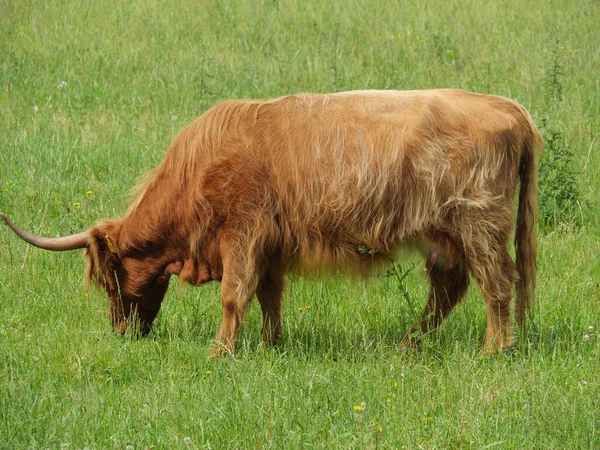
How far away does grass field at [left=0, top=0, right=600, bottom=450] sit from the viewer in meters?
4.41

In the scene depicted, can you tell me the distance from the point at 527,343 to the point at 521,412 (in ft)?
4.13

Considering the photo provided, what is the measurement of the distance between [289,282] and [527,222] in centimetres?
166

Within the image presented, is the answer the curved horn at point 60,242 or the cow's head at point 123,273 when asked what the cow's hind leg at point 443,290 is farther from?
the curved horn at point 60,242

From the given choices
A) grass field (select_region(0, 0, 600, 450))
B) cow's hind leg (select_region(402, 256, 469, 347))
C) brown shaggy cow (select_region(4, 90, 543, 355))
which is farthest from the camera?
cow's hind leg (select_region(402, 256, 469, 347))

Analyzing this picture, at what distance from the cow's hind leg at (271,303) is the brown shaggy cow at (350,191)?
23 centimetres

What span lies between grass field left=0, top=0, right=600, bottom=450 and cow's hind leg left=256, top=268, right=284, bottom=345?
0.10 meters

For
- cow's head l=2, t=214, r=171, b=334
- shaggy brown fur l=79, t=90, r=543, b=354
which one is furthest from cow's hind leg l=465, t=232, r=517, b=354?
cow's head l=2, t=214, r=171, b=334

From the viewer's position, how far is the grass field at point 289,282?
441cm

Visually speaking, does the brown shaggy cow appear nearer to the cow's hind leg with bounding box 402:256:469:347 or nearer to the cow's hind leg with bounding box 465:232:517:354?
the cow's hind leg with bounding box 465:232:517:354

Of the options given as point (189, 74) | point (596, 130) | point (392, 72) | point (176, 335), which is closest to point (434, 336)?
point (176, 335)

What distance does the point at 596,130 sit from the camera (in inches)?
363

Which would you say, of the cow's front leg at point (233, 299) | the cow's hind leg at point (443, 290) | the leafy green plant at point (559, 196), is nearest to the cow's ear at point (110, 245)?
the cow's front leg at point (233, 299)

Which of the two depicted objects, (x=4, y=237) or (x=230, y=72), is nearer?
(x=4, y=237)

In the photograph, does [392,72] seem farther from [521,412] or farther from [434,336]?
[521,412]
